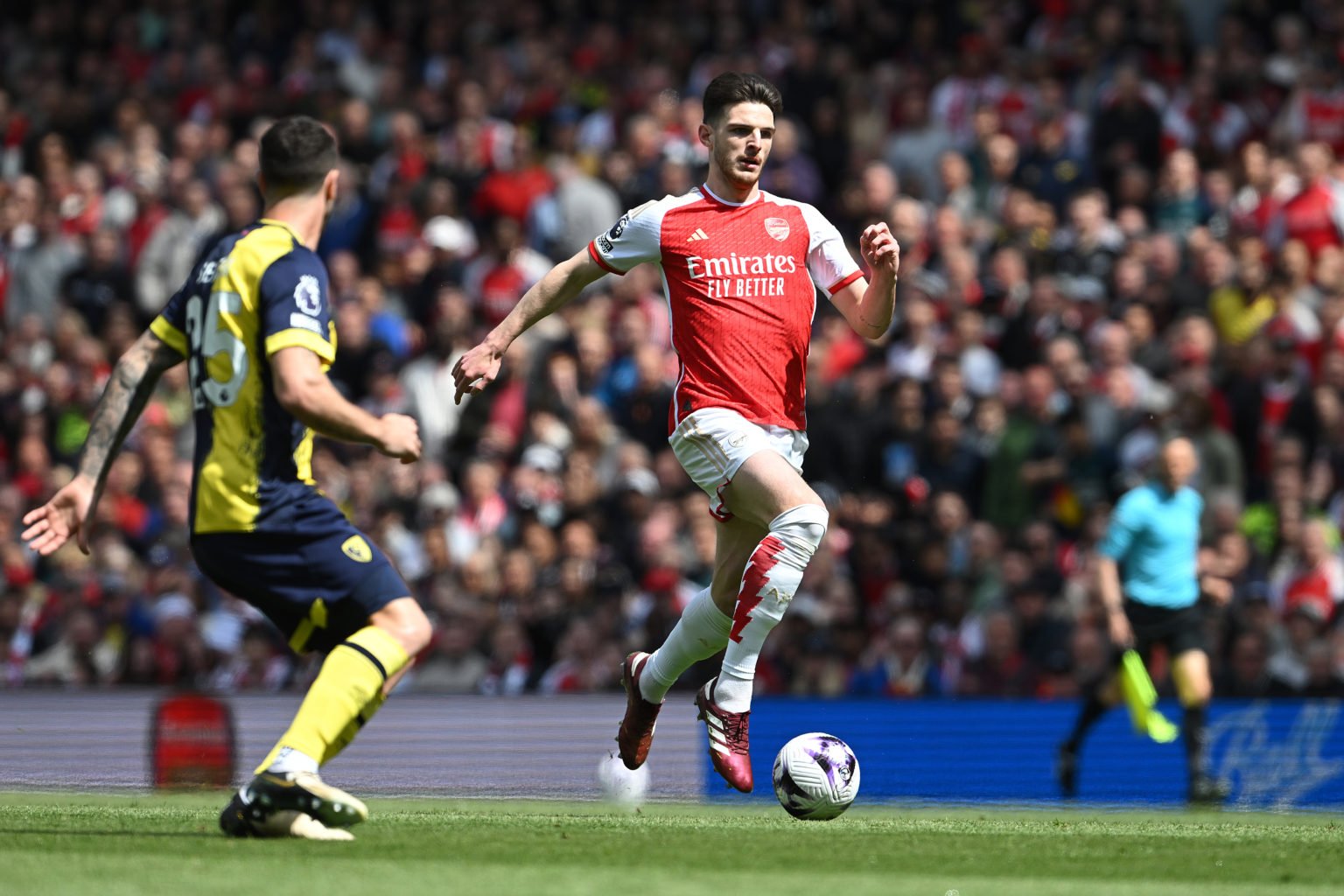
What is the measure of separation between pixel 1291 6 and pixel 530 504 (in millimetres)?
7609

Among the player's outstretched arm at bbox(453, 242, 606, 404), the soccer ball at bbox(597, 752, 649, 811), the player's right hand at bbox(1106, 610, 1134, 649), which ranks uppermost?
the player's outstretched arm at bbox(453, 242, 606, 404)

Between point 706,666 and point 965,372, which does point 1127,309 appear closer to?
point 965,372

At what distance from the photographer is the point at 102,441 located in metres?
6.95

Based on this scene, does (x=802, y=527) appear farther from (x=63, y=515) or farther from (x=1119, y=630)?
(x=1119, y=630)

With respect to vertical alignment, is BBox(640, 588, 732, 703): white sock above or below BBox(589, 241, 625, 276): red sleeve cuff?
below

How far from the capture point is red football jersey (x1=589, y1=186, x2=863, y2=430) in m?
7.96

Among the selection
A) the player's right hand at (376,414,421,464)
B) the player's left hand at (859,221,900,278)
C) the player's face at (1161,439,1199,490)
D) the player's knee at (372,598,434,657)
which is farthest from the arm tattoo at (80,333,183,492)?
the player's face at (1161,439,1199,490)

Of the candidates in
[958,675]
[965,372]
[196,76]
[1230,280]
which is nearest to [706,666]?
[958,675]

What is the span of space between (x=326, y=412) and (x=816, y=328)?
364 inches

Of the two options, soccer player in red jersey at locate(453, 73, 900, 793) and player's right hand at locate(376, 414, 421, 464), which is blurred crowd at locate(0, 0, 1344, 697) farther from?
player's right hand at locate(376, 414, 421, 464)

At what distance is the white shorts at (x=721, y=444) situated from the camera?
7.77 meters

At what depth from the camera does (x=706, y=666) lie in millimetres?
12875

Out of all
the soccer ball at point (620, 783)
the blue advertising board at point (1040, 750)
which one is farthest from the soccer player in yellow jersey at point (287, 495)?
the blue advertising board at point (1040, 750)

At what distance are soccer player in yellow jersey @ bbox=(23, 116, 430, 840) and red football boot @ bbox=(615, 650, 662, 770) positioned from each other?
1.81 meters
